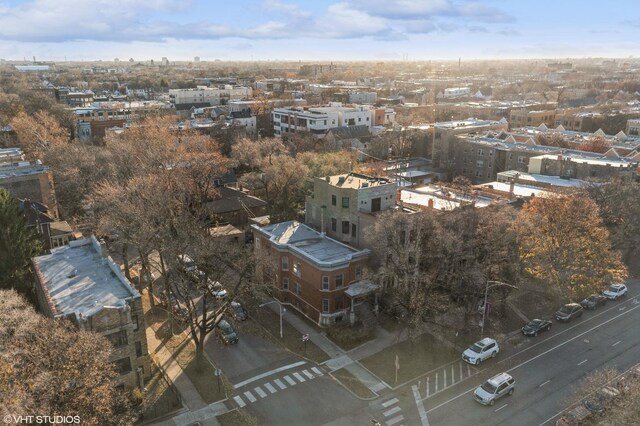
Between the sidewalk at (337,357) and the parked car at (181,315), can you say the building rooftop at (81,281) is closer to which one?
the parked car at (181,315)

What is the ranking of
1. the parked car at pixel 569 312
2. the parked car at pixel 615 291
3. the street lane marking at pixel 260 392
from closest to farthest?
the street lane marking at pixel 260 392 → the parked car at pixel 569 312 → the parked car at pixel 615 291

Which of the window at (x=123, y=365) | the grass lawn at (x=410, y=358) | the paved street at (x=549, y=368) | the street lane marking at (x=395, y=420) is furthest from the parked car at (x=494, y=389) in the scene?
the window at (x=123, y=365)

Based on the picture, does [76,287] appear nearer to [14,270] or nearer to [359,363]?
[14,270]

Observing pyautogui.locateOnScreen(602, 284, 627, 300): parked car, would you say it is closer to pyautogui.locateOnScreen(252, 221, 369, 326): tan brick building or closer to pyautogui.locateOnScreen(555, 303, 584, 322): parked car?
pyautogui.locateOnScreen(555, 303, 584, 322): parked car

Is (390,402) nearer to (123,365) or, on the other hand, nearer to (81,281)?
(123,365)

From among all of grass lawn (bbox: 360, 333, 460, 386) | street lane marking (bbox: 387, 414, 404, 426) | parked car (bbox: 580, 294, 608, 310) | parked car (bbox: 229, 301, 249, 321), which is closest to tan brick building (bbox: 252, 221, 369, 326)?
parked car (bbox: 229, 301, 249, 321)

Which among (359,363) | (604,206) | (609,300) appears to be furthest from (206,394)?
(604,206)
